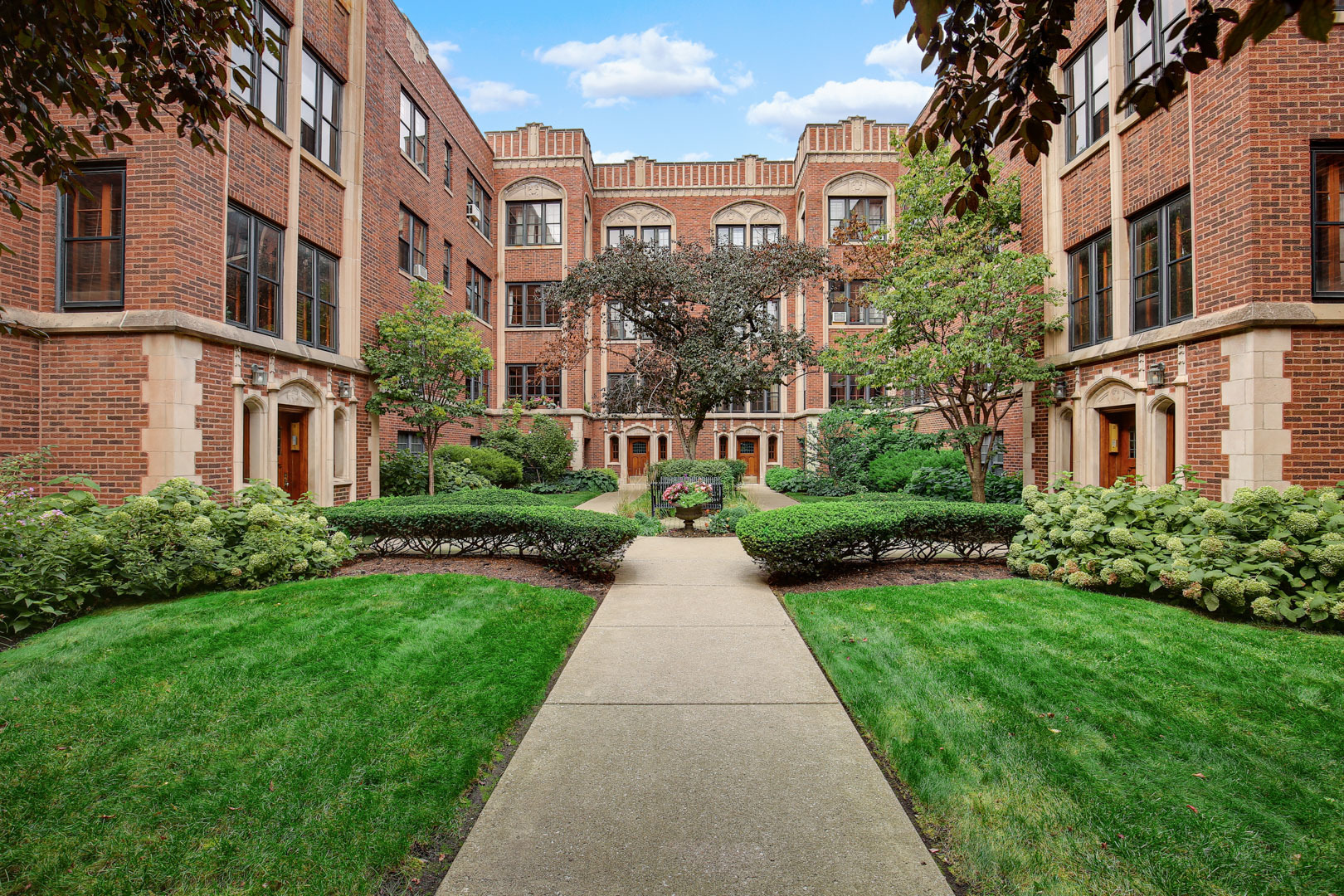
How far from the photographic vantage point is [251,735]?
3443 mm

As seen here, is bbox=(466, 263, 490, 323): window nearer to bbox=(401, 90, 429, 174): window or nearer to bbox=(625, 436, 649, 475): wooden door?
bbox=(401, 90, 429, 174): window

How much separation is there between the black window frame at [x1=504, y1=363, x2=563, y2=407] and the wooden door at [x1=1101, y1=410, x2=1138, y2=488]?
1906cm

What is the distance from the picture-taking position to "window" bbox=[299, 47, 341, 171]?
443 inches

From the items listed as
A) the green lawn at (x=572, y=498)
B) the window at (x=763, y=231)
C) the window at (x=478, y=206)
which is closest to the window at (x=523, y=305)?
the window at (x=478, y=206)

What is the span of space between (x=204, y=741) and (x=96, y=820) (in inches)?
25.8

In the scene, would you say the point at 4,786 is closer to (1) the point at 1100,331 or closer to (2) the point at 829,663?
(2) the point at 829,663

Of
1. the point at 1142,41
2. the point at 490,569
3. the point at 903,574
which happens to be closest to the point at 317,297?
the point at 490,569

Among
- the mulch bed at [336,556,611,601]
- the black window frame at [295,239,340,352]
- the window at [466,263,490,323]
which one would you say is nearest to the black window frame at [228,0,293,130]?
the black window frame at [295,239,340,352]

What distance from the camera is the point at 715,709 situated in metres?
3.99

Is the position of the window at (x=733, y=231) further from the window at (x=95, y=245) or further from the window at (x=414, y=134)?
the window at (x=95, y=245)

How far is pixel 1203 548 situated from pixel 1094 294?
19.8 ft

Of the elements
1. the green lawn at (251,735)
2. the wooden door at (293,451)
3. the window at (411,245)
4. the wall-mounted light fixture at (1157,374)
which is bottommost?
the green lawn at (251,735)

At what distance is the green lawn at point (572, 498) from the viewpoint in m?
15.9

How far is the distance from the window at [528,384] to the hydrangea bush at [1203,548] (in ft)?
67.0
